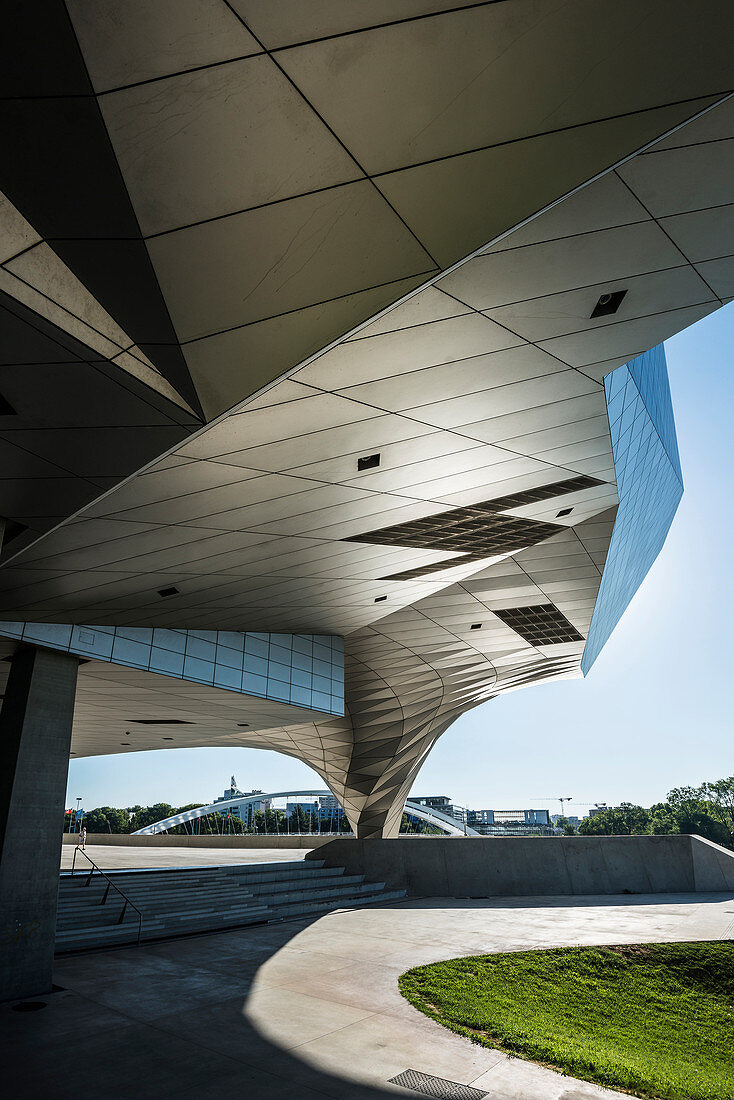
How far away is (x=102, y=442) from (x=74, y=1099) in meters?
7.08

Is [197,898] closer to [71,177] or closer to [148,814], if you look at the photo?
[71,177]

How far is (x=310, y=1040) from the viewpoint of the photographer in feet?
28.6

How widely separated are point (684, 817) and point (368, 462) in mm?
147770

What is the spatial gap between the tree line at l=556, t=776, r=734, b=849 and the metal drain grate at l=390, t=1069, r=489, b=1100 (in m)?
123

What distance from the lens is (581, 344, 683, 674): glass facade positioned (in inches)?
585

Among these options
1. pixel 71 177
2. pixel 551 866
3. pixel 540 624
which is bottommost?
pixel 551 866

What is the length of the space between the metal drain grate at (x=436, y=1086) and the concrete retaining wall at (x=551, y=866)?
18.1 m

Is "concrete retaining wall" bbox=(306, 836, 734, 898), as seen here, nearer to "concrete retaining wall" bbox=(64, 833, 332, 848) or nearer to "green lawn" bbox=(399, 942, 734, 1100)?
"green lawn" bbox=(399, 942, 734, 1100)

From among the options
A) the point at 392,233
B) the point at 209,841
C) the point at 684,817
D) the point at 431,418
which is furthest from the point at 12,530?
the point at 684,817

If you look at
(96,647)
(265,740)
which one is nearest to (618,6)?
Result: (96,647)

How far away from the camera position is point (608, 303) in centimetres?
777

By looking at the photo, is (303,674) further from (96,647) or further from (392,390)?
(392,390)

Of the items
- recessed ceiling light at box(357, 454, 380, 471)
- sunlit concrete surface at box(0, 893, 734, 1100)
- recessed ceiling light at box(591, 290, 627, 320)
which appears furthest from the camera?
recessed ceiling light at box(357, 454, 380, 471)

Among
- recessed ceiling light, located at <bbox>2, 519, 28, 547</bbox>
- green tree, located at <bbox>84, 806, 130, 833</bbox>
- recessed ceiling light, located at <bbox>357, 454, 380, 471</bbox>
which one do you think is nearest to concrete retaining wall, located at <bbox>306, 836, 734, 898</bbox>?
recessed ceiling light, located at <bbox>357, 454, 380, 471</bbox>
